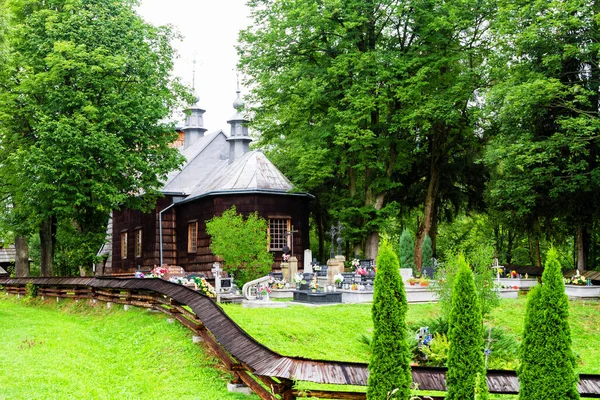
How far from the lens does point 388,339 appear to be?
8477 mm

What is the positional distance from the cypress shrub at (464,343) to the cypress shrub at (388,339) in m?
0.55

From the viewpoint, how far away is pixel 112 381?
40.4ft

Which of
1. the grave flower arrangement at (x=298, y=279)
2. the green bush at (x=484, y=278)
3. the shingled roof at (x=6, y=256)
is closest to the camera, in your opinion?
the green bush at (x=484, y=278)

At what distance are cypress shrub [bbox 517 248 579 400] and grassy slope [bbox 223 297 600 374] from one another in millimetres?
6912

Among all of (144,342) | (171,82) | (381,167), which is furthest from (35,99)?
(144,342)

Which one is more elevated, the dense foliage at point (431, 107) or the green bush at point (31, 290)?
the dense foliage at point (431, 107)

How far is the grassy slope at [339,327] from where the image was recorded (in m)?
15.1

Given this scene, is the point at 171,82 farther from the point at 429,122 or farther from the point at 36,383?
the point at 36,383

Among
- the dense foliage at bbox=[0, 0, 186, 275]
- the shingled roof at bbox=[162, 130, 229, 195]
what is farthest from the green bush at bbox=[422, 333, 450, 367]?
the shingled roof at bbox=[162, 130, 229, 195]

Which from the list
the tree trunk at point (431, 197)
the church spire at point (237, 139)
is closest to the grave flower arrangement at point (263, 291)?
the tree trunk at point (431, 197)

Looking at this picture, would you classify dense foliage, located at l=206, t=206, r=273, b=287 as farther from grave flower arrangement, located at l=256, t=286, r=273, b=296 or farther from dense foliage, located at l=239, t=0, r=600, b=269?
dense foliage, located at l=239, t=0, r=600, b=269

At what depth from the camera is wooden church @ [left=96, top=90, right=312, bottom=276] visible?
30.5 m

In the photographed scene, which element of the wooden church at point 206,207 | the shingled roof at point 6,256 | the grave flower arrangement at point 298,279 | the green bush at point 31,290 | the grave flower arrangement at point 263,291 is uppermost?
the wooden church at point 206,207

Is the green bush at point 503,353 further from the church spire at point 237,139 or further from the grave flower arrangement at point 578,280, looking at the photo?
the church spire at point 237,139
